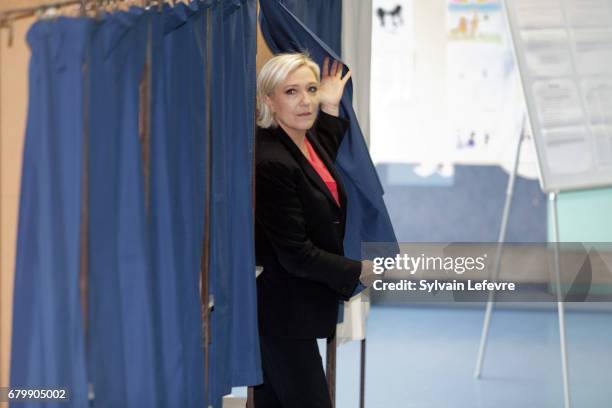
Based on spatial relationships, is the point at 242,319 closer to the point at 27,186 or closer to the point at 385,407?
the point at 27,186

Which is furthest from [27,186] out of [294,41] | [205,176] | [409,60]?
[409,60]

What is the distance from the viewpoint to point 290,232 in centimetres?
251

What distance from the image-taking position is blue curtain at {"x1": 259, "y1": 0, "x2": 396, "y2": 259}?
2922mm

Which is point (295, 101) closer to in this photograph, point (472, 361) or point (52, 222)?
point (52, 222)

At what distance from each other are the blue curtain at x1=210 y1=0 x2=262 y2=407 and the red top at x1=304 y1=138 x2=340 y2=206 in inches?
10.2

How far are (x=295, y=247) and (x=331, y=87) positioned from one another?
735mm

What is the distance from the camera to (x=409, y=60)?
6641 millimetres

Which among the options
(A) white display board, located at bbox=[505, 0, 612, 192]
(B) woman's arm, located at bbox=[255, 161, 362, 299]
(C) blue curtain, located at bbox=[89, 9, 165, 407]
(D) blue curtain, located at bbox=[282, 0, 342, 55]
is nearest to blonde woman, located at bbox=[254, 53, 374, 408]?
(B) woman's arm, located at bbox=[255, 161, 362, 299]

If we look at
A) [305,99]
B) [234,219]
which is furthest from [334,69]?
[234,219]

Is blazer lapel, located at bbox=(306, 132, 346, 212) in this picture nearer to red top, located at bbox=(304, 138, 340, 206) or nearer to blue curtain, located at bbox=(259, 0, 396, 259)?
red top, located at bbox=(304, 138, 340, 206)

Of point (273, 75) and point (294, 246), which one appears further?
point (273, 75)

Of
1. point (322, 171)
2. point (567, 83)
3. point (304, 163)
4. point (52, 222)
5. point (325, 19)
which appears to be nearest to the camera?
point (52, 222)

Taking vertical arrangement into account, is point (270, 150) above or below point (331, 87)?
below

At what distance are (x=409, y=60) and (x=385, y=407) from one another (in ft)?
10.2
